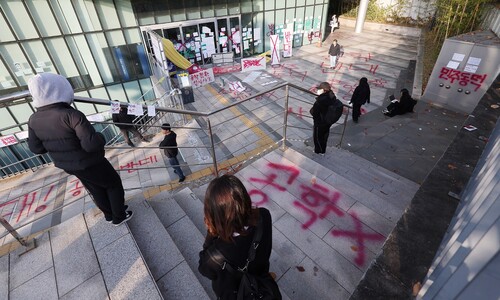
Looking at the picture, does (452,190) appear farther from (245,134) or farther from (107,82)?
(107,82)

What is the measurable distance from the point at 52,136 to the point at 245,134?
7.17 meters

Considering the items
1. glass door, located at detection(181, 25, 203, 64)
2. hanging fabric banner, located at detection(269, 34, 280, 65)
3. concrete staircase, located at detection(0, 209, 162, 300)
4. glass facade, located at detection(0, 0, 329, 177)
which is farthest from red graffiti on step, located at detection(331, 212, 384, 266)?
glass door, located at detection(181, 25, 203, 64)

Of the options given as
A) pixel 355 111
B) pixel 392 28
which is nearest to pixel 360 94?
pixel 355 111

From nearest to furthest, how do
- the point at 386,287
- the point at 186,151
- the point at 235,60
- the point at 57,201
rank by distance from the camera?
the point at 386,287 → the point at 57,201 → the point at 186,151 → the point at 235,60

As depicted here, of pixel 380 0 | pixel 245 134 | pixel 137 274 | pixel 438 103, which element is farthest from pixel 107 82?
pixel 380 0

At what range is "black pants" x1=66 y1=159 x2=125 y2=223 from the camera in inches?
109

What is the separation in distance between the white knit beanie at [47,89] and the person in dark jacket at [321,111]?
4.33 metres

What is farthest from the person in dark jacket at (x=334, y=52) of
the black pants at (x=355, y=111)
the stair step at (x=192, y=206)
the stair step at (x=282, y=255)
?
the stair step at (x=282, y=255)

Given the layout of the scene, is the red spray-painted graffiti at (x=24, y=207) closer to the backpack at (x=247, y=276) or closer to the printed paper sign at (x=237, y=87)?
the backpack at (x=247, y=276)

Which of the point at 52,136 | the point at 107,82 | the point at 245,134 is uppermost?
the point at 52,136

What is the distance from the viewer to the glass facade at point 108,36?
35.7 ft

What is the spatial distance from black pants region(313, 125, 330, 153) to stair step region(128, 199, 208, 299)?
3878mm

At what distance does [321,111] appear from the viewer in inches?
208

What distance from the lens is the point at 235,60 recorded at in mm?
17625
